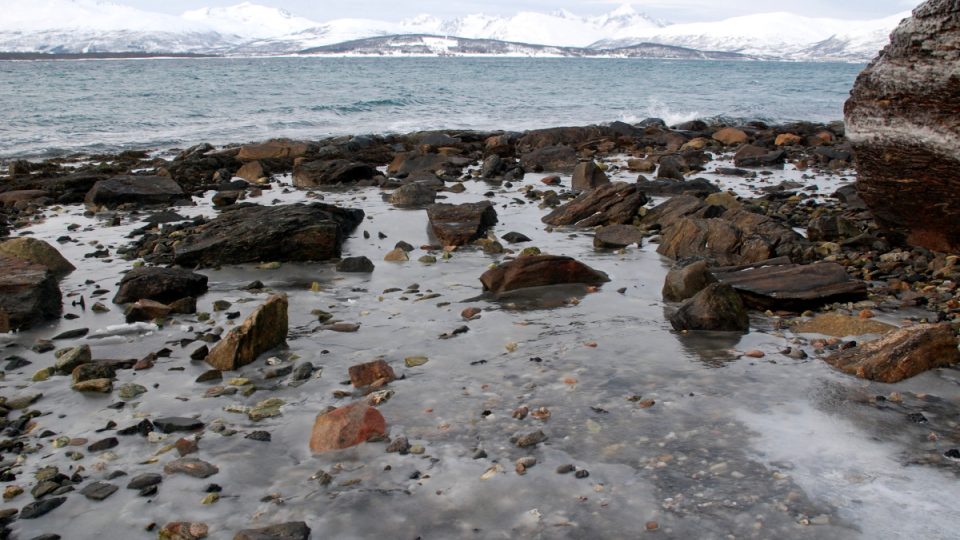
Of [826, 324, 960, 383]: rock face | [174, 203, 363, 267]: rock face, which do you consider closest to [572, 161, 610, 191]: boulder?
[174, 203, 363, 267]: rock face

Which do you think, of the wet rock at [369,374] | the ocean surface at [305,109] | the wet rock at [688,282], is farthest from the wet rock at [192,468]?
the ocean surface at [305,109]

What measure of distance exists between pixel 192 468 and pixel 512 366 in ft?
7.52

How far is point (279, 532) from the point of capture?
3.62 meters

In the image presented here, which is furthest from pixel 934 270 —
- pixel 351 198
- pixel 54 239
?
pixel 54 239

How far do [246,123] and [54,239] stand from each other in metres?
21.6

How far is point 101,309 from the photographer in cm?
739

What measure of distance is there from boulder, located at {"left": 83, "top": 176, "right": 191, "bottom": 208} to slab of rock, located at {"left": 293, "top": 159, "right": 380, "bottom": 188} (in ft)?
7.81

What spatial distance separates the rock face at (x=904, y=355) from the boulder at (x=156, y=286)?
5626 millimetres

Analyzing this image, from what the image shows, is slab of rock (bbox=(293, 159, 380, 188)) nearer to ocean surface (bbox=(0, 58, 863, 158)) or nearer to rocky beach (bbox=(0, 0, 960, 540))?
rocky beach (bbox=(0, 0, 960, 540))

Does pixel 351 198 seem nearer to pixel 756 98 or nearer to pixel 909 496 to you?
pixel 909 496

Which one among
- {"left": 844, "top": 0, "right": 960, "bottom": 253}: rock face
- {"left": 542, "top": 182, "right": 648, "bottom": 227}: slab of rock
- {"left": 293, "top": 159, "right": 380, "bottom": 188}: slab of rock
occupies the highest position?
{"left": 844, "top": 0, "right": 960, "bottom": 253}: rock face

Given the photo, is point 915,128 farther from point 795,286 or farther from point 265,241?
point 265,241

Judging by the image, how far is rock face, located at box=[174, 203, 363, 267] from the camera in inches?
355

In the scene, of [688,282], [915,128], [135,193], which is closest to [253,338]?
[688,282]
